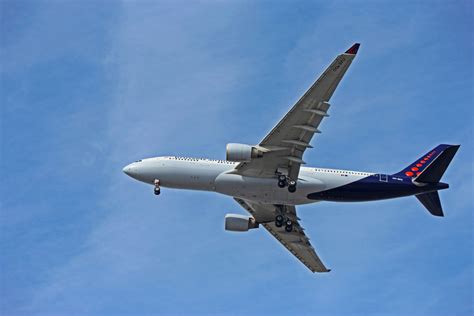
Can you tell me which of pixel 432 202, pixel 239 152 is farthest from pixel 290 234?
pixel 239 152

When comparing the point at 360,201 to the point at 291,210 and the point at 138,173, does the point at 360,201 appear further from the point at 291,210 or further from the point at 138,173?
the point at 138,173

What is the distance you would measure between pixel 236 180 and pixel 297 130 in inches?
312

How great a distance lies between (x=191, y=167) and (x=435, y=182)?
22752 millimetres

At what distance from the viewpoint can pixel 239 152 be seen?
70.8m

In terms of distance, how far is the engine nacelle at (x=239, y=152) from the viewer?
70812 millimetres

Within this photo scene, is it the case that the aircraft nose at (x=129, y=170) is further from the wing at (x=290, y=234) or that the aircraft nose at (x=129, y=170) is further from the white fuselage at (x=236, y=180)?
the wing at (x=290, y=234)

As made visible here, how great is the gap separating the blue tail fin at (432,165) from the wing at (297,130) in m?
10.6

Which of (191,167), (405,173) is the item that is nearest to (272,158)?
(191,167)

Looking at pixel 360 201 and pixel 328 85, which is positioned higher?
pixel 328 85

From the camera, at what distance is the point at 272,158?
72.5 meters

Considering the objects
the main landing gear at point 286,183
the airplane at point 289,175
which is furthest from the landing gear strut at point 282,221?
the main landing gear at point 286,183

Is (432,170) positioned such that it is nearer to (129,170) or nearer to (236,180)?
(236,180)

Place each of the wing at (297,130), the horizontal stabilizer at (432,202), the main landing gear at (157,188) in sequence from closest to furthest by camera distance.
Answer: the wing at (297,130), the horizontal stabilizer at (432,202), the main landing gear at (157,188)

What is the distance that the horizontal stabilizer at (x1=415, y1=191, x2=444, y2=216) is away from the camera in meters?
74.7
